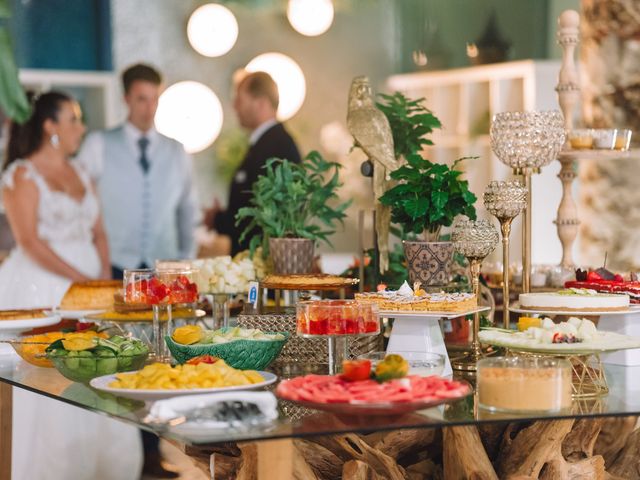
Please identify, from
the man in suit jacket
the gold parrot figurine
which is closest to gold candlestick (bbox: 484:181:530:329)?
the gold parrot figurine

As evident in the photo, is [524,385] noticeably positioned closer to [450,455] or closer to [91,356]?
[450,455]

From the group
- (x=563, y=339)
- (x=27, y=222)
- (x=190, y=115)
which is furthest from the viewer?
(x=190, y=115)

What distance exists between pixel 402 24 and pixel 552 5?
122 centimetres

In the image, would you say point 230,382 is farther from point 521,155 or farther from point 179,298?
point 521,155

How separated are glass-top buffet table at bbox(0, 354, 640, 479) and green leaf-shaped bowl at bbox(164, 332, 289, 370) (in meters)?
0.29

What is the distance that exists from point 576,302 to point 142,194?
203 inches

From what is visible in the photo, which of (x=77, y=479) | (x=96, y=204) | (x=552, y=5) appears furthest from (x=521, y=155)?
(x=552, y=5)

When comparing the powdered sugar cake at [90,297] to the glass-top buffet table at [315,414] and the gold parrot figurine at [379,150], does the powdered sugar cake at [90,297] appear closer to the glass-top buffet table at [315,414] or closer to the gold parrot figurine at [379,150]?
the glass-top buffet table at [315,414]

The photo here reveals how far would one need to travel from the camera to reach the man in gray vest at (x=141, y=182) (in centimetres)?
782

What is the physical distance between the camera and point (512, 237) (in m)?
7.74

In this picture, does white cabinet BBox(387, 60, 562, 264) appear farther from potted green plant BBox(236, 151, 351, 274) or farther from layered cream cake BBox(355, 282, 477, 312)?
layered cream cake BBox(355, 282, 477, 312)

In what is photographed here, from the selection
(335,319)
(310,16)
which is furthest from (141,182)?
(335,319)

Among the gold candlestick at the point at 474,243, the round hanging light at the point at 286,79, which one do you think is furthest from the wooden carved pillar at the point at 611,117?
the gold candlestick at the point at 474,243

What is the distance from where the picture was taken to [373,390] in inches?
99.1
